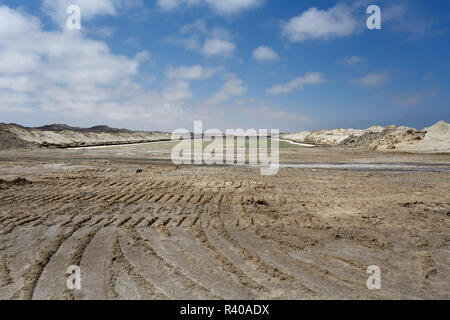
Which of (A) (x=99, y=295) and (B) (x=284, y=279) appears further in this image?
(B) (x=284, y=279)

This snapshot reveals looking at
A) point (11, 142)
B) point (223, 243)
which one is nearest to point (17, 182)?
point (223, 243)

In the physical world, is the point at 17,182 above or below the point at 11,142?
below

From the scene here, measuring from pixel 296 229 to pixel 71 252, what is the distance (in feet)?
14.9

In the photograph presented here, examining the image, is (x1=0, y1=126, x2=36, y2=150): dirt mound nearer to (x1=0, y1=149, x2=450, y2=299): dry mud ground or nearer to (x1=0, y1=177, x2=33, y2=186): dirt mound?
(x1=0, y1=177, x2=33, y2=186): dirt mound

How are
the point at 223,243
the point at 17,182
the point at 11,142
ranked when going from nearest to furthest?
the point at 223,243 < the point at 17,182 < the point at 11,142

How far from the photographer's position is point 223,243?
4965mm

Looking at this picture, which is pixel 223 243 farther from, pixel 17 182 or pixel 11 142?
pixel 11 142

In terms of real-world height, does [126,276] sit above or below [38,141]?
below

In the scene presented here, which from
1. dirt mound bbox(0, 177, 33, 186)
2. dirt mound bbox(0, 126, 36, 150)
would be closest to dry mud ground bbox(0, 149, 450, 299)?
dirt mound bbox(0, 177, 33, 186)

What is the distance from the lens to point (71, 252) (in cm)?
454

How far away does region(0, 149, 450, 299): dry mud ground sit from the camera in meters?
3.47

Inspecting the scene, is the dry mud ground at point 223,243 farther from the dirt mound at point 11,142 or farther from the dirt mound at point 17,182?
the dirt mound at point 11,142
